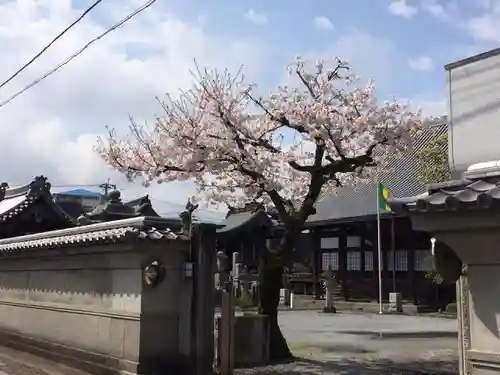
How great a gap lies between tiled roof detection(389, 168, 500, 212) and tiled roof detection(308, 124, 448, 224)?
23.3 metres

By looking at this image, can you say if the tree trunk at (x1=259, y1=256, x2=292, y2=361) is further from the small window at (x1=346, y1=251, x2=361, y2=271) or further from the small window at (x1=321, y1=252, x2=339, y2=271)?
the small window at (x1=321, y1=252, x2=339, y2=271)

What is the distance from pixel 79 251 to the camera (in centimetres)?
1295

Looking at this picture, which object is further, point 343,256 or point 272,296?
point 343,256

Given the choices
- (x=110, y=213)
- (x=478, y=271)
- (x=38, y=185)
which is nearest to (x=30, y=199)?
(x=38, y=185)

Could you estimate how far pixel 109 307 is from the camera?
1174 cm

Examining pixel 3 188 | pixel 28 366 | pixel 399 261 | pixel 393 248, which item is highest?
pixel 3 188

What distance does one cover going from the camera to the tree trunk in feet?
44.2

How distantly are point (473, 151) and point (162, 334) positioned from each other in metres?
5.80

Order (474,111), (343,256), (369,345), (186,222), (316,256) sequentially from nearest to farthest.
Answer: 1. (474,111)
2. (186,222)
3. (369,345)
4. (343,256)
5. (316,256)

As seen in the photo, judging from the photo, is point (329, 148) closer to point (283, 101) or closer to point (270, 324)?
point (283, 101)

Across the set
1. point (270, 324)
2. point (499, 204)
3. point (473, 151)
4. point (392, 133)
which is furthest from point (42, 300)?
point (499, 204)

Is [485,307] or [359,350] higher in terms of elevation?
[485,307]

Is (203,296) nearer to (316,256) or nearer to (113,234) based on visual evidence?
(113,234)

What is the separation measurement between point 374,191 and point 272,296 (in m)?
19.6
